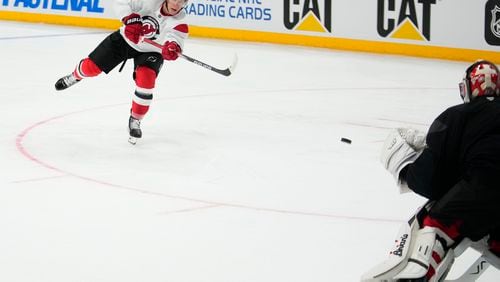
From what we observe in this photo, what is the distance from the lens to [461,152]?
2.69 m

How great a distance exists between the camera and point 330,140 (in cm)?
591

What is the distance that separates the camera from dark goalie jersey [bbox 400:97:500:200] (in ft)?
8.63

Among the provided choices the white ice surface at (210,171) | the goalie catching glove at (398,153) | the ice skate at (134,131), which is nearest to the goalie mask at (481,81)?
the goalie catching glove at (398,153)

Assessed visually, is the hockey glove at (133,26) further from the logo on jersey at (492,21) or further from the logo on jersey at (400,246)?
the logo on jersey at (492,21)

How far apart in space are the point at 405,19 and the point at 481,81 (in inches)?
252

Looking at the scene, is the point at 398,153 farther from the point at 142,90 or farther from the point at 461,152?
the point at 142,90

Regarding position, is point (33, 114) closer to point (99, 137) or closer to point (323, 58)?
point (99, 137)

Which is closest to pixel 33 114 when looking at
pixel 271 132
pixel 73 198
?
pixel 271 132

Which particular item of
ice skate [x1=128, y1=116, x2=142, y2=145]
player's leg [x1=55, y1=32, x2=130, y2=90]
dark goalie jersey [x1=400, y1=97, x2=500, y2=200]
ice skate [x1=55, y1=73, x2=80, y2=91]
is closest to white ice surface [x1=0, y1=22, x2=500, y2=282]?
ice skate [x1=128, y1=116, x2=142, y2=145]

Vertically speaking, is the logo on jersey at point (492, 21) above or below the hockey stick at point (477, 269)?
below

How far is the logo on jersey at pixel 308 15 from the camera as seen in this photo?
9508mm

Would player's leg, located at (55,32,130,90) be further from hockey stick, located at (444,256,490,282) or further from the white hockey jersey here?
hockey stick, located at (444,256,490,282)

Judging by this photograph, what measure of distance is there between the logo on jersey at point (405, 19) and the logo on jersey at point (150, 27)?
383 cm

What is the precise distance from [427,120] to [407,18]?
2646 millimetres
